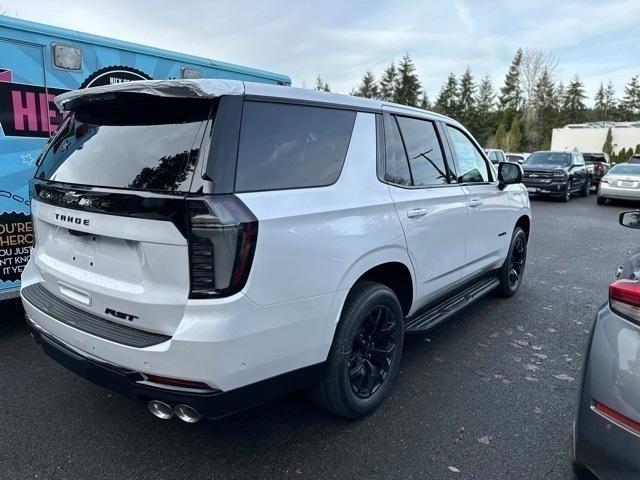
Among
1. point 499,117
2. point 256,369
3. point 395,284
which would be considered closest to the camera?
point 256,369

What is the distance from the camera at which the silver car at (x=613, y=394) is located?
185cm

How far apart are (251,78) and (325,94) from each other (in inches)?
119

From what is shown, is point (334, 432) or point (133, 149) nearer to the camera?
point (133, 149)

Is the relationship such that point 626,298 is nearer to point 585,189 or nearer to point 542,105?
point 585,189

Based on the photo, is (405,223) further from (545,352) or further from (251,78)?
(251,78)

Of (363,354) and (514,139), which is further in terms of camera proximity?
(514,139)

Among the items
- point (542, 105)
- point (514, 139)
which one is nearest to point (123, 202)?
point (514, 139)

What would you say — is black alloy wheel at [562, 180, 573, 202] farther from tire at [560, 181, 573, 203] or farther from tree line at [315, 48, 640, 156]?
tree line at [315, 48, 640, 156]

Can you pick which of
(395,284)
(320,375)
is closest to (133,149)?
(320,375)

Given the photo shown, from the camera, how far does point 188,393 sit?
2.12m

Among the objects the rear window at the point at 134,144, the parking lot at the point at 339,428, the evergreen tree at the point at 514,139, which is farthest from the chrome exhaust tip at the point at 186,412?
the evergreen tree at the point at 514,139

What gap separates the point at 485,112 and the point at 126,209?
64.4 m

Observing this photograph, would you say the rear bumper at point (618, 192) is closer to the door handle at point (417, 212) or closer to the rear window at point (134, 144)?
the door handle at point (417, 212)

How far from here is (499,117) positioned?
59.9 metres
